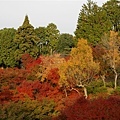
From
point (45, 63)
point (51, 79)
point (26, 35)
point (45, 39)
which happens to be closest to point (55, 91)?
point (51, 79)

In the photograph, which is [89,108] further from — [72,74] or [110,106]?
[72,74]

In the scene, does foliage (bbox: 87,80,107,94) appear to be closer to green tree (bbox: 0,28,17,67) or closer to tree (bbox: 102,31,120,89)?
tree (bbox: 102,31,120,89)

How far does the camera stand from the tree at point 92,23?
32.6 metres

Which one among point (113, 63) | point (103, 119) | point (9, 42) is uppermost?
point (9, 42)

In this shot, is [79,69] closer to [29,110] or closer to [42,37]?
[29,110]

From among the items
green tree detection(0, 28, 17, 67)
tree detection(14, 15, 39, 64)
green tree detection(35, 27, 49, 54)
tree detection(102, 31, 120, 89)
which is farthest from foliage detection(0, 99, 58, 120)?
green tree detection(35, 27, 49, 54)

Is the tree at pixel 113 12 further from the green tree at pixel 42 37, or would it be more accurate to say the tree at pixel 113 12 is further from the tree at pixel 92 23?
the green tree at pixel 42 37

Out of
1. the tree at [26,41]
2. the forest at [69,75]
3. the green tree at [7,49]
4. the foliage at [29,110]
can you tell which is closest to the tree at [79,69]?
the forest at [69,75]

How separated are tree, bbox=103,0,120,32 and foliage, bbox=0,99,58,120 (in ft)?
53.8

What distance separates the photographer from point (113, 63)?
85.1 ft

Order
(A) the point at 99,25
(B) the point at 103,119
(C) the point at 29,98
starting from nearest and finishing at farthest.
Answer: (B) the point at 103,119, (C) the point at 29,98, (A) the point at 99,25

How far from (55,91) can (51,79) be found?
1252mm

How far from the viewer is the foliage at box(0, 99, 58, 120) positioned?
60.6 feet

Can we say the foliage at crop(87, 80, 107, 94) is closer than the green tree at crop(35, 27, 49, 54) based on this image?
Yes
